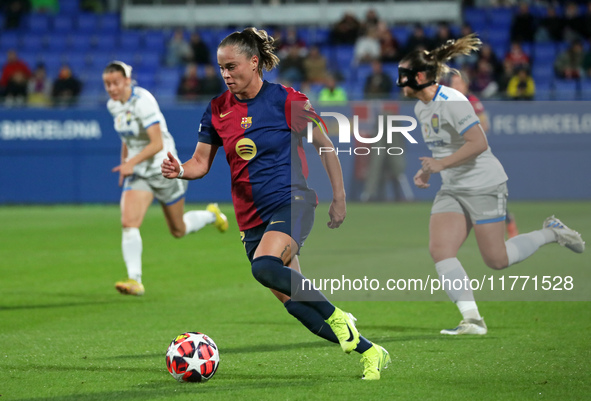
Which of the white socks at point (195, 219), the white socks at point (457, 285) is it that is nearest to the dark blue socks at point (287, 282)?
the white socks at point (457, 285)

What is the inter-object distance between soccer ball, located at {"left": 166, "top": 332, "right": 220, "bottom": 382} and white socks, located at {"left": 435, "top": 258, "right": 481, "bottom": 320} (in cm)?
221

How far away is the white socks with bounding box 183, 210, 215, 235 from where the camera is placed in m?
10.4

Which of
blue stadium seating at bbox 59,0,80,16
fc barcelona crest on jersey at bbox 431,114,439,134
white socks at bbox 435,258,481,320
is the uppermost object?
blue stadium seating at bbox 59,0,80,16

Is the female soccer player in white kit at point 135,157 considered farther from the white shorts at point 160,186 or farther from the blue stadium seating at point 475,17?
the blue stadium seating at point 475,17

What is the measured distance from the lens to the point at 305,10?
25547mm

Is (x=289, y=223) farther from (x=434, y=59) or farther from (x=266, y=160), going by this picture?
(x=434, y=59)

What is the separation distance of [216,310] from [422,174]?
2.45 m

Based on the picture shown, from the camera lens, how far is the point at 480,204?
6863 millimetres

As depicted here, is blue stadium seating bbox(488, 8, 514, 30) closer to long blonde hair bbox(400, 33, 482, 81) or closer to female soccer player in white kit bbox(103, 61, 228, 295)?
female soccer player in white kit bbox(103, 61, 228, 295)

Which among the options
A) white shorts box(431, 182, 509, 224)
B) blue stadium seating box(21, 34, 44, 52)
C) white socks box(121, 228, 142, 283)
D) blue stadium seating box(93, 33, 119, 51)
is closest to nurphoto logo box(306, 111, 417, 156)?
white shorts box(431, 182, 509, 224)

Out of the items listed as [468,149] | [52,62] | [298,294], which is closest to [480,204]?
[468,149]

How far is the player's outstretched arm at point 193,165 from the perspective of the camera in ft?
17.6

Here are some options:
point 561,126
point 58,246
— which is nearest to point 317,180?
point 58,246

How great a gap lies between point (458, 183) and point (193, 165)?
2282 millimetres
